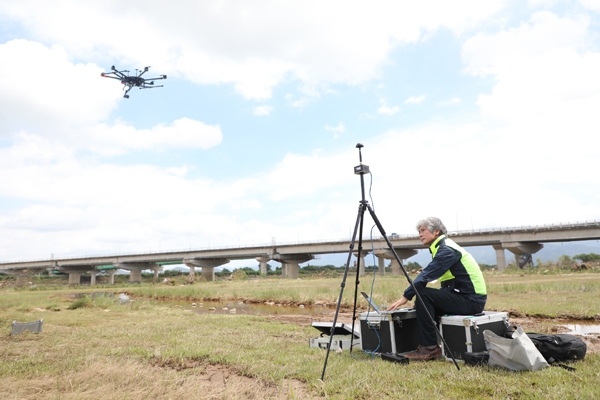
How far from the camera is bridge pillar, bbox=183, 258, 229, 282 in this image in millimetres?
62688

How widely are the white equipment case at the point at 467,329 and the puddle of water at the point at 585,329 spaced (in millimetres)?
3586

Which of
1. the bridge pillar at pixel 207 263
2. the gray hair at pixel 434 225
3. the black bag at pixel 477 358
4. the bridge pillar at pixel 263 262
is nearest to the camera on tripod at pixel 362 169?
the gray hair at pixel 434 225

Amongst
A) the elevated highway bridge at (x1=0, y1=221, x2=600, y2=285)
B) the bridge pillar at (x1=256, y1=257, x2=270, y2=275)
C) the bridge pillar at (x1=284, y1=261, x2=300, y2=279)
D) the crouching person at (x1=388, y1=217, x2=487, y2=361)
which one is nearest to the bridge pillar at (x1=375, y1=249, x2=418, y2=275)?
the elevated highway bridge at (x1=0, y1=221, x2=600, y2=285)

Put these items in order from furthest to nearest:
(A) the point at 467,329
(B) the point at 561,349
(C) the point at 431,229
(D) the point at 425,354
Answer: (C) the point at 431,229, (D) the point at 425,354, (A) the point at 467,329, (B) the point at 561,349

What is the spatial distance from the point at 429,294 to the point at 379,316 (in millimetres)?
652

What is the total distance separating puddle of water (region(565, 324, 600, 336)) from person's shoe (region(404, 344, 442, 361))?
3.95m

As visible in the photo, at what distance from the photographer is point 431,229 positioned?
4.85 metres

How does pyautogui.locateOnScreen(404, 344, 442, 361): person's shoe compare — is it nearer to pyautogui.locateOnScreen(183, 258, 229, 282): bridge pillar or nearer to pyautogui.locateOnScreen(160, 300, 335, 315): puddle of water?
pyautogui.locateOnScreen(160, 300, 335, 315): puddle of water

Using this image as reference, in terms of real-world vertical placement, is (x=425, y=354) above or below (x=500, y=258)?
above

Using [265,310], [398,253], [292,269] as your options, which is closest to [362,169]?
[265,310]

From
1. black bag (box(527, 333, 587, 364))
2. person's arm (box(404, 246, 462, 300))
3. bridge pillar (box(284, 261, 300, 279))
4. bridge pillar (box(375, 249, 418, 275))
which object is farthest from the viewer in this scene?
bridge pillar (box(284, 261, 300, 279))

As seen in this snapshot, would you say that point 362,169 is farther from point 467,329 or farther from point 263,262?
point 263,262

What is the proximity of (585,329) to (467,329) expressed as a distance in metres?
4.93

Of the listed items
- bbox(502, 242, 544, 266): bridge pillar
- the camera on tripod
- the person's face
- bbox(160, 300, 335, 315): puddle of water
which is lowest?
bbox(160, 300, 335, 315): puddle of water
